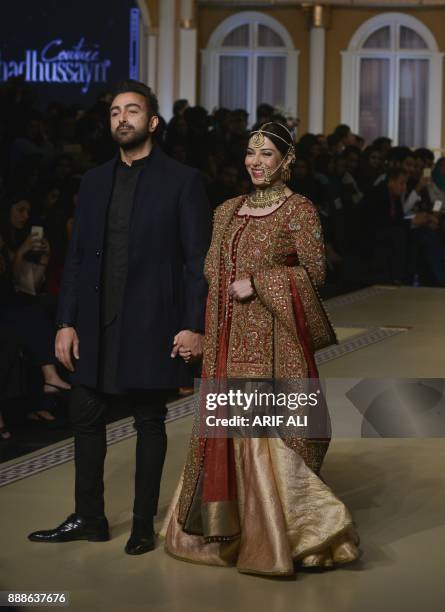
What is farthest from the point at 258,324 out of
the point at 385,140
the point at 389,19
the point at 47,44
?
the point at 389,19

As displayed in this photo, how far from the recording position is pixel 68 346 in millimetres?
4039

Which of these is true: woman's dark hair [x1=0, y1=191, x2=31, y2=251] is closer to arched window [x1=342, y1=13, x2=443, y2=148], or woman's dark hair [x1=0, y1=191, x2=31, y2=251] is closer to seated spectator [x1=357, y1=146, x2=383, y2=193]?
seated spectator [x1=357, y1=146, x2=383, y2=193]

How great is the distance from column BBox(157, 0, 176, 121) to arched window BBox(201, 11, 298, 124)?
1.15 m

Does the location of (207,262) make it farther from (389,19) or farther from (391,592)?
(389,19)

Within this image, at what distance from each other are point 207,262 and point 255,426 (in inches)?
20.6

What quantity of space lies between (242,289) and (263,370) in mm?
251

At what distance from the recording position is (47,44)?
18.3m

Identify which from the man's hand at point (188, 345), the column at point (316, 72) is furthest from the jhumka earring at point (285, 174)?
the column at point (316, 72)

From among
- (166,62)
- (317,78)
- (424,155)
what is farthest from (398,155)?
(317,78)

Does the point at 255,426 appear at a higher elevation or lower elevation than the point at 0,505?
higher

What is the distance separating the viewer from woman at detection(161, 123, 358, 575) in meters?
3.77

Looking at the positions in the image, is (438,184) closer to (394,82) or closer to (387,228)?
(387,228)

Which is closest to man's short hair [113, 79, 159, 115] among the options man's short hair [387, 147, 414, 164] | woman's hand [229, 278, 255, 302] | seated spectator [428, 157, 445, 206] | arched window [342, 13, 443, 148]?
woman's hand [229, 278, 255, 302]

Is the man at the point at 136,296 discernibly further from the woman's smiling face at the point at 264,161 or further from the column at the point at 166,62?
the column at the point at 166,62
